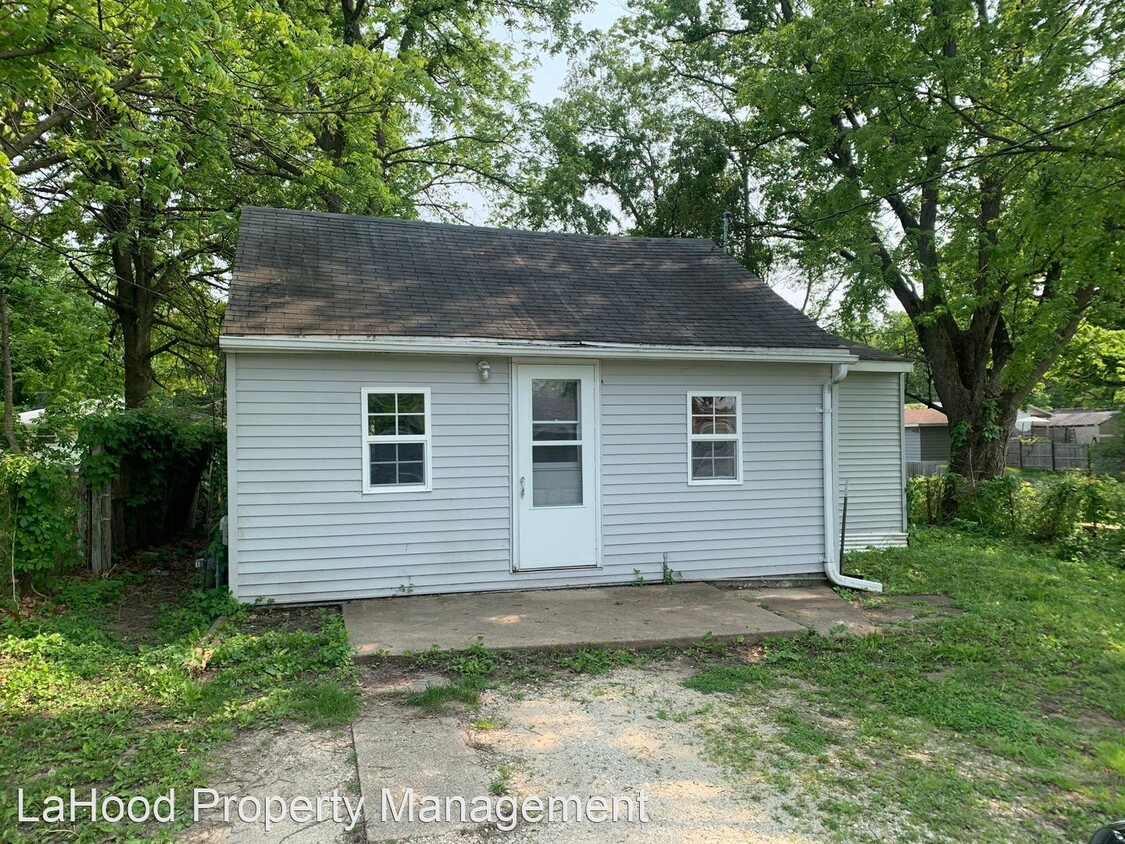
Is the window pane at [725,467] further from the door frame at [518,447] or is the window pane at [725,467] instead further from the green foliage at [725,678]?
the green foliage at [725,678]

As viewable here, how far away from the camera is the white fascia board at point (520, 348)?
6.40 m

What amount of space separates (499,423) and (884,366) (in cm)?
630

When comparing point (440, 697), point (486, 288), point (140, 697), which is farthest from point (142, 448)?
point (440, 697)

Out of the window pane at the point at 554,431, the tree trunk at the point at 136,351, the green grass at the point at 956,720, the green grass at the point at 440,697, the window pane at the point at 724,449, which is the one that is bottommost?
the green grass at the point at 956,720

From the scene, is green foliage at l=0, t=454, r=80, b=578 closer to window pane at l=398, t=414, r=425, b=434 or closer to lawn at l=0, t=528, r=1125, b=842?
lawn at l=0, t=528, r=1125, b=842

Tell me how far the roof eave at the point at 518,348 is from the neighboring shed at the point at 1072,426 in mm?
29711

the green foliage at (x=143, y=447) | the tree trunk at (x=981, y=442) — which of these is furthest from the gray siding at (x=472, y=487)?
the tree trunk at (x=981, y=442)

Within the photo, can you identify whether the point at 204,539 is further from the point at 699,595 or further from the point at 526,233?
the point at 699,595

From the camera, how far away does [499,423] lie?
289 inches

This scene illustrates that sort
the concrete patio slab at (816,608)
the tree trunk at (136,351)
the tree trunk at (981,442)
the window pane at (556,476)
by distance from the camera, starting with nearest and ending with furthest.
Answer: the concrete patio slab at (816,608)
the window pane at (556,476)
the tree trunk at (136,351)
the tree trunk at (981,442)

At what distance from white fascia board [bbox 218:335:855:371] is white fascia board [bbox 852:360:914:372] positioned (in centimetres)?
228

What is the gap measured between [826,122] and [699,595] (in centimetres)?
985

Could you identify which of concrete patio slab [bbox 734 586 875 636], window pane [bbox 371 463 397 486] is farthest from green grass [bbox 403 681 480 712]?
concrete patio slab [bbox 734 586 875 636]

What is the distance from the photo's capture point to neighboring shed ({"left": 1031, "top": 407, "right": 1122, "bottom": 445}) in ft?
108
